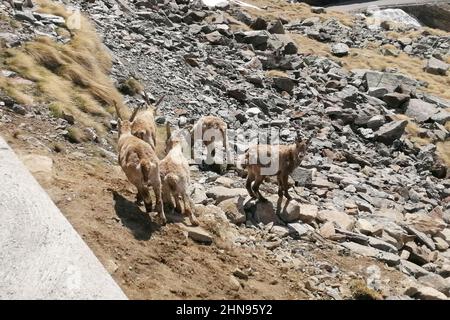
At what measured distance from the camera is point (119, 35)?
20266 mm

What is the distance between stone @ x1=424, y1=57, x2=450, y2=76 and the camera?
34531mm

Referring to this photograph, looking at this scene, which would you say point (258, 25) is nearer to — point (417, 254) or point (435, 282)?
point (417, 254)

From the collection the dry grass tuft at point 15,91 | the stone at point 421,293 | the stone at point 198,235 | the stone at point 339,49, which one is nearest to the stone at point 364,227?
the stone at point 421,293

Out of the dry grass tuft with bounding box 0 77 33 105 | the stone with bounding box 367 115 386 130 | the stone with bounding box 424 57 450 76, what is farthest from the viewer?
the stone with bounding box 424 57 450 76

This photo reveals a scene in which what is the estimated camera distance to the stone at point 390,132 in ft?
70.8

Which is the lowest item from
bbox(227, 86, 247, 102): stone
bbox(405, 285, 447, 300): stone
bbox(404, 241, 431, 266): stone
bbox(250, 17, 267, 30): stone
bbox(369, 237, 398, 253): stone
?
bbox(250, 17, 267, 30): stone

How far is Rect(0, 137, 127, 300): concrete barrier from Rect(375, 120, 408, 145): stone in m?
15.8

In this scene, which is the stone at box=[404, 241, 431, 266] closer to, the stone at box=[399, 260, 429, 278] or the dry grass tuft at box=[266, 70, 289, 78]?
the stone at box=[399, 260, 429, 278]

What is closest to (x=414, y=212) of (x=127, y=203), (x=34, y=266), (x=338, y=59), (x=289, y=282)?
(x=289, y=282)

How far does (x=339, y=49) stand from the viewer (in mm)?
32969

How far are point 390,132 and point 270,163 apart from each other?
10.8 m

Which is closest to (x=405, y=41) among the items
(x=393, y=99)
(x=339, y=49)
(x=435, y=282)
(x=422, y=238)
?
(x=339, y=49)

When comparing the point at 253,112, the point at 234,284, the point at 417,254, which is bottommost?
the point at 253,112

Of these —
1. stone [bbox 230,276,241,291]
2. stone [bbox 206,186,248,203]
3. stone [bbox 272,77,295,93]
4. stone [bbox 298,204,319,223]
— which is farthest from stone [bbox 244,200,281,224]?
stone [bbox 272,77,295,93]
